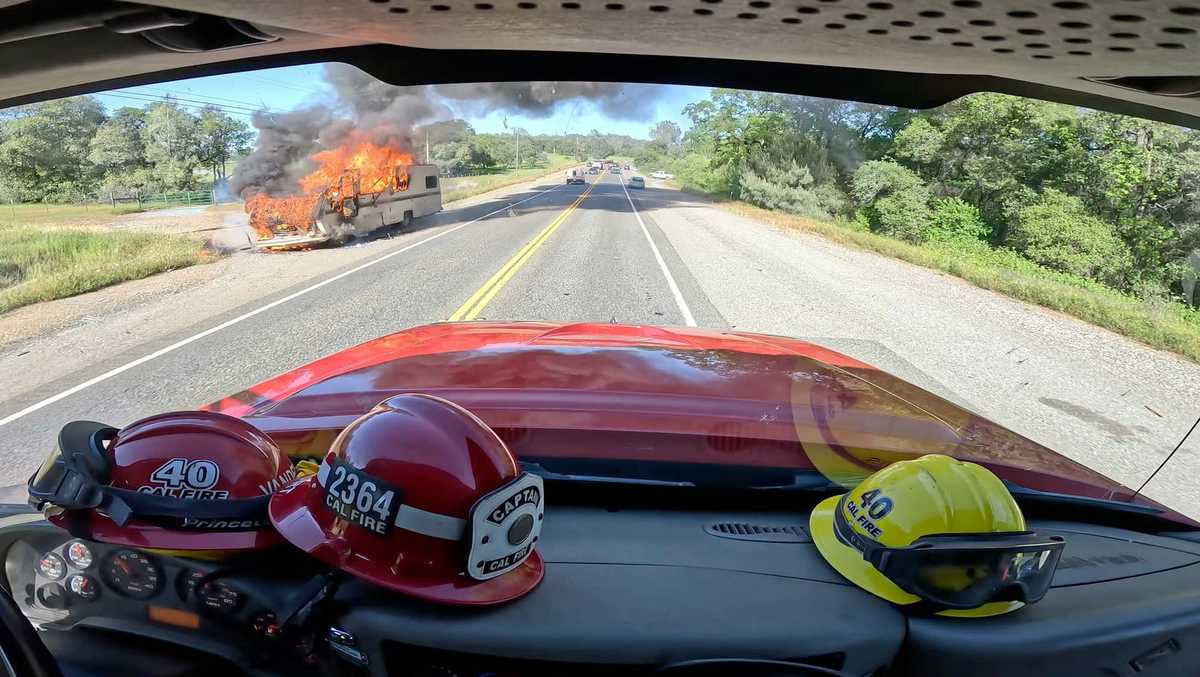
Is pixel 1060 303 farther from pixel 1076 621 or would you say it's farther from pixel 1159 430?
pixel 1076 621

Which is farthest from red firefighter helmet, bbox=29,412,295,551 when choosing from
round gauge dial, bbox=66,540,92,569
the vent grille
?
the vent grille

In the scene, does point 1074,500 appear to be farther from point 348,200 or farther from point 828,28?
point 348,200

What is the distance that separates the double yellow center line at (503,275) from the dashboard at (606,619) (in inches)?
136

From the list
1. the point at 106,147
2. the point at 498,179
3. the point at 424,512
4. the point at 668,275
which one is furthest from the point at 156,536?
the point at 668,275

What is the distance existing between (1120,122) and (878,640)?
133 centimetres

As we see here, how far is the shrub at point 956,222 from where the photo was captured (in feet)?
10.8

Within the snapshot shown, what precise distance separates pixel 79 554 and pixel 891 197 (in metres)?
3.20

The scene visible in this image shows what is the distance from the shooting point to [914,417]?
2525 millimetres

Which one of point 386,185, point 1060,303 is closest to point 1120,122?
point 1060,303

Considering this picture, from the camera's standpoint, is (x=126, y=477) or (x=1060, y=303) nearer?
(x=126, y=477)

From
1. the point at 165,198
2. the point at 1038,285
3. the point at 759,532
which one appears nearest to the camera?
the point at 759,532

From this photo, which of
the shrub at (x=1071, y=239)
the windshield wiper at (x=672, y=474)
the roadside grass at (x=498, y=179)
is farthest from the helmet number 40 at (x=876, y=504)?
the roadside grass at (x=498, y=179)

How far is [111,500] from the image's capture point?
60.0 inches

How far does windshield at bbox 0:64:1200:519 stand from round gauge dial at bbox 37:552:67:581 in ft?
2.04
